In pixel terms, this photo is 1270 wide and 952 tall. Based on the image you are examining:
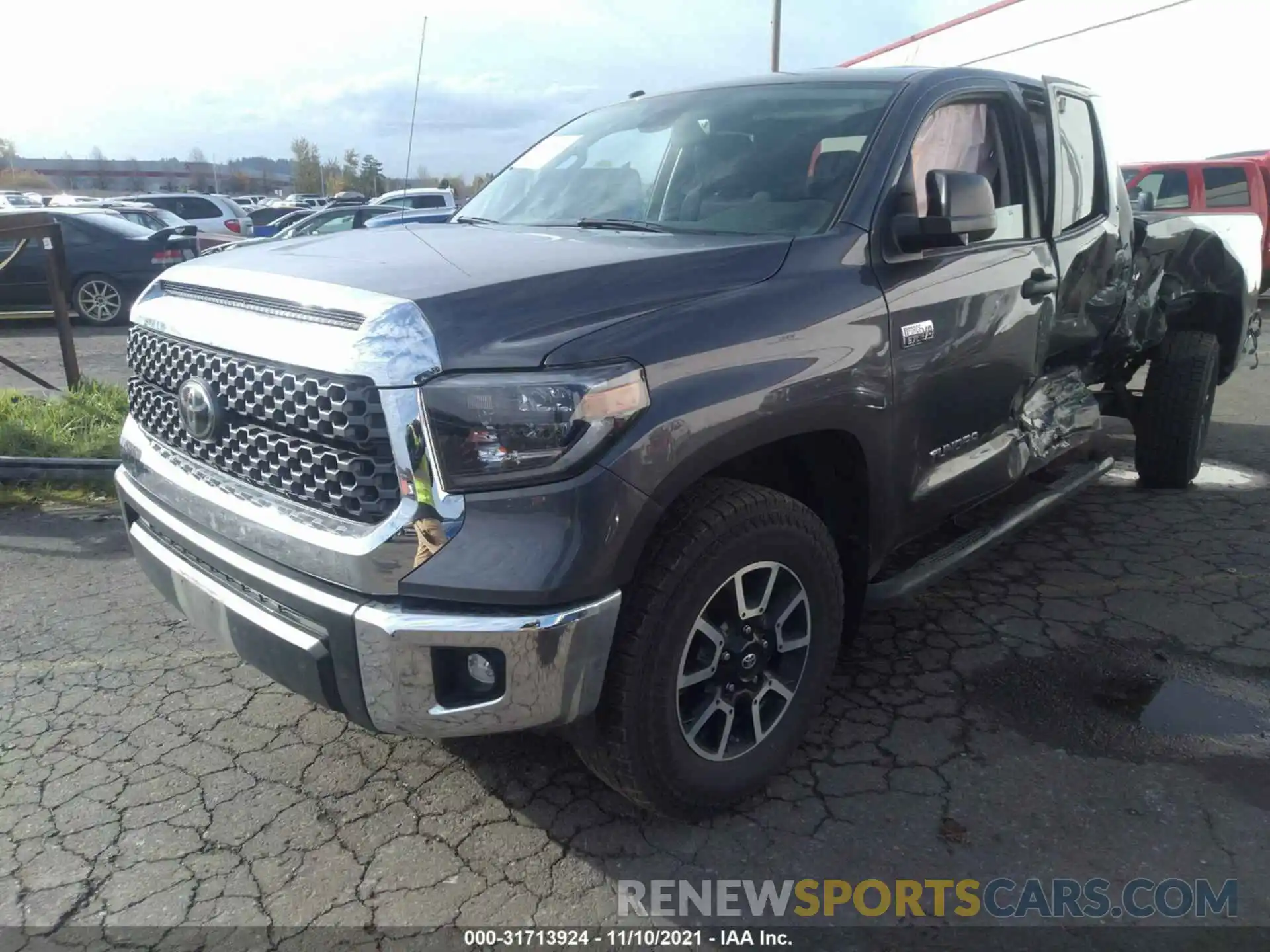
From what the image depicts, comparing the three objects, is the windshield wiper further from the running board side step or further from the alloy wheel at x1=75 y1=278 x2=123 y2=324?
the alloy wheel at x1=75 y1=278 x2=123 y2=324

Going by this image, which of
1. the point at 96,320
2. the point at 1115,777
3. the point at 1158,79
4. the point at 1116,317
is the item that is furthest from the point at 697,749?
the point at 1158,79

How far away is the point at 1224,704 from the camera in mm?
3217

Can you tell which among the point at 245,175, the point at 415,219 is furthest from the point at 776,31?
the point at 245,175

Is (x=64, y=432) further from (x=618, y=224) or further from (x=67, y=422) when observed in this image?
(x=618, y=224)

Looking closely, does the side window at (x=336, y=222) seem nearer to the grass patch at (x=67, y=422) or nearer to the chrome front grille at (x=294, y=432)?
the grass patch at (x=67, y=422)

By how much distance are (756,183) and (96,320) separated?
12.0m

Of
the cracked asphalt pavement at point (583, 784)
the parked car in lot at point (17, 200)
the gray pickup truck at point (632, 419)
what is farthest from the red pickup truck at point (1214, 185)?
the parked car in lot at point (17, 200)

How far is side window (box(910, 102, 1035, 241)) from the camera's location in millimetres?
3180

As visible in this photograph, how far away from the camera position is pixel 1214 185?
13023 millimetres

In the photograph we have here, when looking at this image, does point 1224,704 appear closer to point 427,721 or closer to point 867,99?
point 867,99

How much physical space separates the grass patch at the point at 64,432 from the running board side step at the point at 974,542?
14.1 ft

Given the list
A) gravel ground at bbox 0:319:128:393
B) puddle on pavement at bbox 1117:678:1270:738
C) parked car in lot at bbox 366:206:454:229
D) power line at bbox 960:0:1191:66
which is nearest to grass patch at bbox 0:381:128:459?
gravel ground at bbox 0:319:128:393

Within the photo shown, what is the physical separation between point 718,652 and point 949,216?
55.1 inches

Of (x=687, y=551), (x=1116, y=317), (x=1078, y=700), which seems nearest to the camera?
(x=687, y=551)
